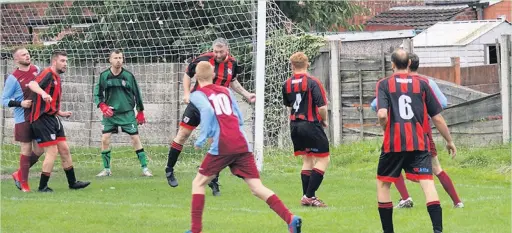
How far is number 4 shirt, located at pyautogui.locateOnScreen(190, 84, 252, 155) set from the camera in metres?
8.89

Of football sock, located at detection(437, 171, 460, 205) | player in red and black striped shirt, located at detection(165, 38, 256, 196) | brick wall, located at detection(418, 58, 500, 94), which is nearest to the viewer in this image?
football sock, located at detection(437, 171, 460, 205)

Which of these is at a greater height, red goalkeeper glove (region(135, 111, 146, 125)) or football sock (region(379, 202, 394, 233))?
red goalkeeper glove (region(135, 111, 146, 125))

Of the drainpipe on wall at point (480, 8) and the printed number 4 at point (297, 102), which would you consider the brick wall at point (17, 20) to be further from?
the drainpipe on wall at point (480, 8)

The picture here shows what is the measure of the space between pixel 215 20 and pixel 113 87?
159 inches

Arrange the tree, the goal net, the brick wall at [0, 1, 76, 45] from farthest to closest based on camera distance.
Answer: the tree, the brick wall at [0, 1, 76, 45], the goal net

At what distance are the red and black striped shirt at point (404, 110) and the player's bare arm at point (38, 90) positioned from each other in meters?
5.03

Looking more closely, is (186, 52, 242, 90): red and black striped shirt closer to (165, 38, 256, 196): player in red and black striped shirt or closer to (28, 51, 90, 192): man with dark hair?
(165, 38, 256, 196): player in red and black striped shirt

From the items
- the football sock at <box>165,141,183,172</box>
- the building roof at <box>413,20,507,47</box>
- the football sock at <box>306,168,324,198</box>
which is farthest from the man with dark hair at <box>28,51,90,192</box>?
the building roof at <box>413,20,507,47</box>

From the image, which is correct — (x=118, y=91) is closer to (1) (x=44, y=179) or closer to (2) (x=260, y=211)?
(1) (x=44, y=179)

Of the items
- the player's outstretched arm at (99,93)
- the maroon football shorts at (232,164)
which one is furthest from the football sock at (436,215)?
the player's outstretched arm at (99,93)

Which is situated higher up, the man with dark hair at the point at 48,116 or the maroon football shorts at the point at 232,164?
the man with dark hair at the point at 48,116

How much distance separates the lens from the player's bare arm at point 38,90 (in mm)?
12102

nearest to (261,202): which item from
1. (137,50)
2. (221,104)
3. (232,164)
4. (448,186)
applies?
(448,186)

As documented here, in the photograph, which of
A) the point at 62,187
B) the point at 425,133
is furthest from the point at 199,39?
the point at 425,133
